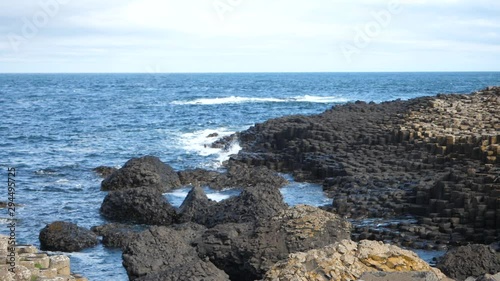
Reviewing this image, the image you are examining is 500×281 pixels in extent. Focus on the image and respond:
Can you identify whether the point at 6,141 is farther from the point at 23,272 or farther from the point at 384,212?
the point at 23,272

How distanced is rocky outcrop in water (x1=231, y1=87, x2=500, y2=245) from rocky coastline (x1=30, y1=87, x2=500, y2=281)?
0.05 m

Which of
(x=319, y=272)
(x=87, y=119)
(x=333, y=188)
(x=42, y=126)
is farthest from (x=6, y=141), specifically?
(x=319, y=272)

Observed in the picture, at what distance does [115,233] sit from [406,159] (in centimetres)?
1173

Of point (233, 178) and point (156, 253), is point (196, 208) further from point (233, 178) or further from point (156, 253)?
point (233, 178)

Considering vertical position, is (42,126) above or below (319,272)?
below

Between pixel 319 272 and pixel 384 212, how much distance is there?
1038cm

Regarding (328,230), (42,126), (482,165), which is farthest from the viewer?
(42,126)

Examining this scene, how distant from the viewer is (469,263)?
11695 millimetres

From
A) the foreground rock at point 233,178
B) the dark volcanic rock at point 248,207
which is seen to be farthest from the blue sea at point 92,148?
the dark volcanic rock at point 248,207

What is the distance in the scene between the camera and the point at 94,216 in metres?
20.0

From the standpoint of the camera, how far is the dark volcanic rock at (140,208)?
18.6 metres

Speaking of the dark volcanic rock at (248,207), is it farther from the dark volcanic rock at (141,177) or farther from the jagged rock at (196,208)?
the dark volcanic rock at (141,177)

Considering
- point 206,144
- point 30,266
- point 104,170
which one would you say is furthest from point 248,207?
point 206,144

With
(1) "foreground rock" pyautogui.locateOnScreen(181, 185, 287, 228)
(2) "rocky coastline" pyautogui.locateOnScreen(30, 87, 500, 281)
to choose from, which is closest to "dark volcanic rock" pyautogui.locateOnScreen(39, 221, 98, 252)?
(2) "rocky coastline" pyautogui.locateOnScreen(30, 87, 500, 281)
